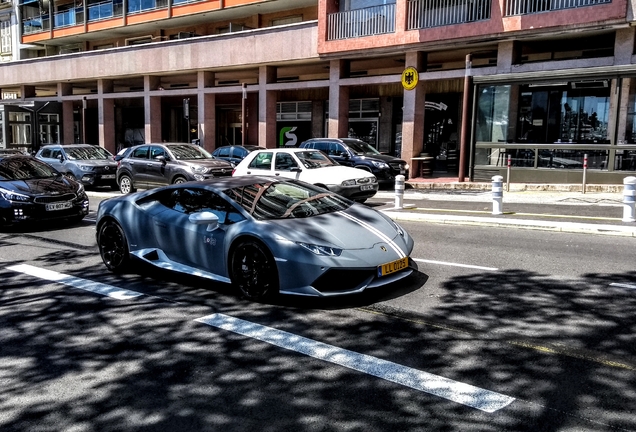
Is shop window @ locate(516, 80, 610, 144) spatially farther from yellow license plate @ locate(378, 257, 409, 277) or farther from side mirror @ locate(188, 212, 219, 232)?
side mirror @ locate(188, 212, 219, 232)

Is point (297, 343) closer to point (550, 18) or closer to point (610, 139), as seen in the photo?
point (610, 139)

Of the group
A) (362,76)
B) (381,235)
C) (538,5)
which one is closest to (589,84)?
(538,5)

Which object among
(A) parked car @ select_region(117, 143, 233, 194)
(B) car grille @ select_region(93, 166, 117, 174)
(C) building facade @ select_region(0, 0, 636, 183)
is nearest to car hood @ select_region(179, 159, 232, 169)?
(A) parked car @ select_region(117, 143, 233, 194)

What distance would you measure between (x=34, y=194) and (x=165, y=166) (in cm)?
626

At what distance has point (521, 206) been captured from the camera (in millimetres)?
14766

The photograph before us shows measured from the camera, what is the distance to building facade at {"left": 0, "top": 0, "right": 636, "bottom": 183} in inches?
715

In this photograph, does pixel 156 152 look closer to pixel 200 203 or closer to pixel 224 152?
pixel 224 152

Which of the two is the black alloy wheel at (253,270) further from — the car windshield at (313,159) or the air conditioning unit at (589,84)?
the air conditioning unit at (589,84)

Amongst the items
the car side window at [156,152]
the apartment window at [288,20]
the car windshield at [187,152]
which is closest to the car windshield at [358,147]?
the car windshield at [187,152]

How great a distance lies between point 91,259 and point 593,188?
14467mm

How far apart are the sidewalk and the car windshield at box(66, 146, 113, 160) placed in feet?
35.0

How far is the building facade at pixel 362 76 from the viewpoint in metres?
18.2

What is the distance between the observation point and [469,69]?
64.2 feet

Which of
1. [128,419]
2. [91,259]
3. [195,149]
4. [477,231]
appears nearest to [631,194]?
[477,231]
